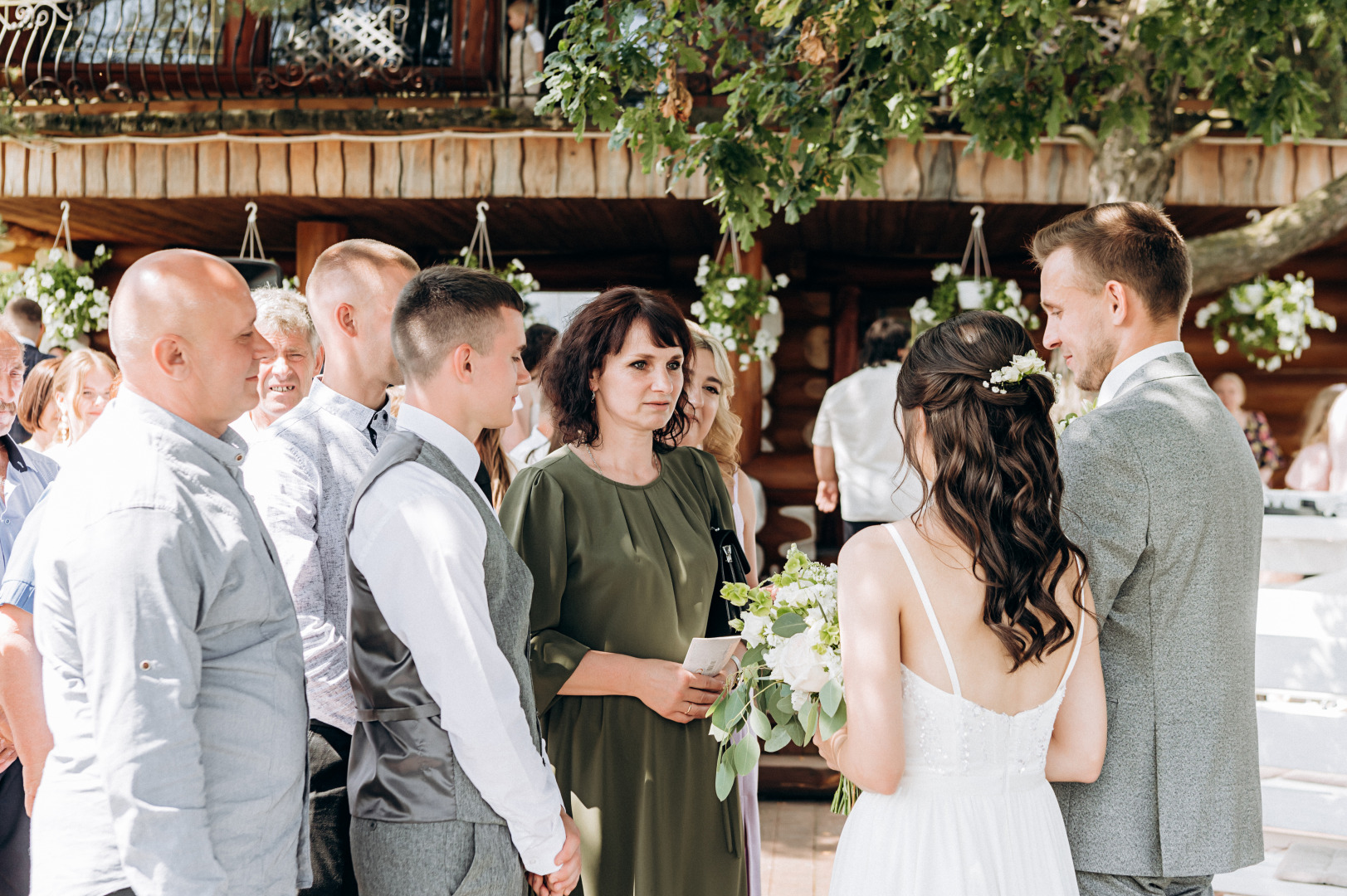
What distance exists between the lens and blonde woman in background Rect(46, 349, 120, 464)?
3984mm

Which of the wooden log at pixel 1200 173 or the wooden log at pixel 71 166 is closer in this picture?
the wooden log at pixel 1200 173

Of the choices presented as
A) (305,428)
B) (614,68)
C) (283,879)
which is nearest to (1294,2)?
(614,68)

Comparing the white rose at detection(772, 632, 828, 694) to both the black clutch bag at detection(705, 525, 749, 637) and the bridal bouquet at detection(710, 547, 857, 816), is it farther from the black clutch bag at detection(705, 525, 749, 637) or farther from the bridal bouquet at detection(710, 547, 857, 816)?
A: the black clutch bag at detection(705, 525, 749, 637)

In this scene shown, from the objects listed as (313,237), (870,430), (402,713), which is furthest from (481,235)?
(402,713)

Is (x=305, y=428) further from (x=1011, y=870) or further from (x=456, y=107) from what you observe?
(x=456, y=107)

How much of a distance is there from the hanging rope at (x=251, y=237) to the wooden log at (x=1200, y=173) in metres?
5.66

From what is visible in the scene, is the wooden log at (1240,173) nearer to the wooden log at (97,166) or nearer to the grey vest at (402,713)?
the grey vest at (402,713)

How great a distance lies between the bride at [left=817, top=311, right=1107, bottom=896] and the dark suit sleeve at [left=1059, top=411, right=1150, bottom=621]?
0.28 ft

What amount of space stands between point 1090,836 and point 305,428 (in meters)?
1.80

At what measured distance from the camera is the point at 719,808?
244 centimetres

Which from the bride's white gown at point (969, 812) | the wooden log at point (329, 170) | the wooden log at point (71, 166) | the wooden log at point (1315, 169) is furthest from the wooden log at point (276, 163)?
the wooden log at point (1315, 169)

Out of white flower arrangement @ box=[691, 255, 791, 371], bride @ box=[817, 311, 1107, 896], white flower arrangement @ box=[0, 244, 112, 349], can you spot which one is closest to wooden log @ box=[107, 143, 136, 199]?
white flower arrangement @ box=[0, 244, 112, 349]

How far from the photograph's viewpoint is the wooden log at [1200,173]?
627cm

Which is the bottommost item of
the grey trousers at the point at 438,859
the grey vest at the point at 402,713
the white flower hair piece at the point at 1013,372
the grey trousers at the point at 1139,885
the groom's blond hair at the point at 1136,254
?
the grey trousers at the point at 1139,885
